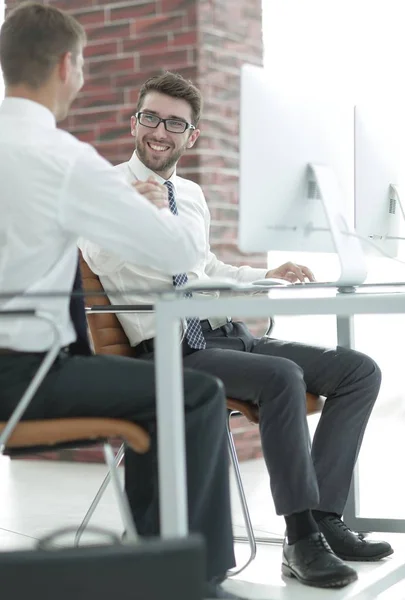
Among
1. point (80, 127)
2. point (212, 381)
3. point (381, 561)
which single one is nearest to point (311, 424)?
point (80, 127)

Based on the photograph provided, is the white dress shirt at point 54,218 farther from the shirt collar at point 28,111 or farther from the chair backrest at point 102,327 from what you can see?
the chair backrest at point 102,327

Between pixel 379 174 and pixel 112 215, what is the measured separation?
41.0 inches

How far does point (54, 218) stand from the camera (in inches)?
76.2

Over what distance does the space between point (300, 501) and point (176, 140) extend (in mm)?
1151

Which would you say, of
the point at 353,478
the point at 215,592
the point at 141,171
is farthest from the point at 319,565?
the point at 141,171

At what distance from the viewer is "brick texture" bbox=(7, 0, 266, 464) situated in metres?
4.04

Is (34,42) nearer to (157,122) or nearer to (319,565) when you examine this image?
(157,122)

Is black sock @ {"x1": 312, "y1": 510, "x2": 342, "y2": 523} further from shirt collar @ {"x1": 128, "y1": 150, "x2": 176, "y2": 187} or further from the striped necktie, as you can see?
shirt collar @ {"x1": 128, "y1": 150, "x2": 176, "y2": 187}

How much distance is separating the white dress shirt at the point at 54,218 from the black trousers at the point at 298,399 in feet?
1.74

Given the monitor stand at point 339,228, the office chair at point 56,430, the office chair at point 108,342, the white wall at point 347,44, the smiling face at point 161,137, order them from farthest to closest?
the white wall at point 347,44, the smiling face at point 161,137, the office chair at point 108,342, the monitor stand at point 339,228, the office chair at point 56,430

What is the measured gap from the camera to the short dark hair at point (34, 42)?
6.65ft

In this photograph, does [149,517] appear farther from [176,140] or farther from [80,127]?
[80,127]

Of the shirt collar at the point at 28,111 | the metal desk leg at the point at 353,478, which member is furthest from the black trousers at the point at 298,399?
the shirt collar at the point at 28,111

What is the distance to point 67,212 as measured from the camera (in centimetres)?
191
